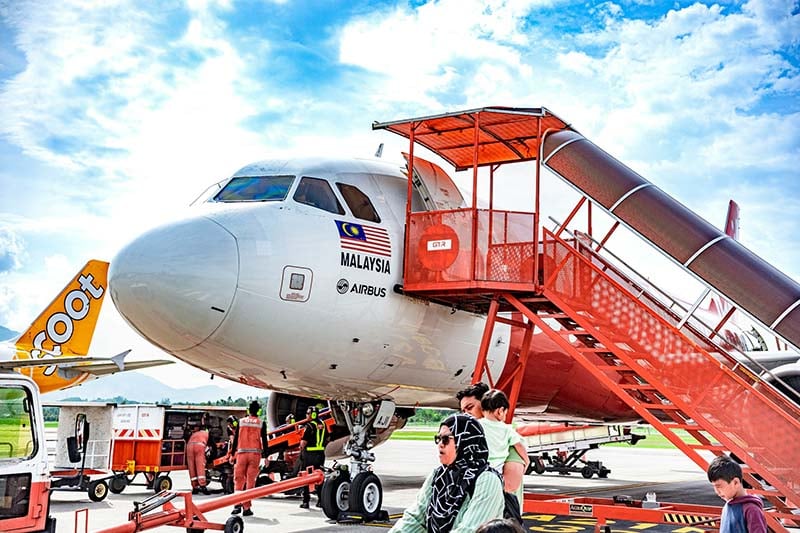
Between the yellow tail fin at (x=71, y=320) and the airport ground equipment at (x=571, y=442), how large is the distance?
43.3 ft

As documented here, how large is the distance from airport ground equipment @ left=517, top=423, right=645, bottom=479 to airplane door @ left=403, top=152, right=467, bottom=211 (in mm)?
12860

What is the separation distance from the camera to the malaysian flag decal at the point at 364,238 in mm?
9031

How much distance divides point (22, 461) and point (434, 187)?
595cm

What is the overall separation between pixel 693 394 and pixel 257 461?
224 inches

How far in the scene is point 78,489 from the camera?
13.3 metres

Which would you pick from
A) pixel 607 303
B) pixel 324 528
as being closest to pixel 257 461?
pixel 324 528

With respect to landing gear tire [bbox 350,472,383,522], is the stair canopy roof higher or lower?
higher

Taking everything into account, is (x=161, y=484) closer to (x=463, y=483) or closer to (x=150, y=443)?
(x=150, y=443)

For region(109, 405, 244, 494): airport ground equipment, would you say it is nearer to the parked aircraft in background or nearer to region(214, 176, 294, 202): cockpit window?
the parked aircraft in background

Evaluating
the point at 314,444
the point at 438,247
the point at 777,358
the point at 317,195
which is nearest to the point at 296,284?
the point at 317,195

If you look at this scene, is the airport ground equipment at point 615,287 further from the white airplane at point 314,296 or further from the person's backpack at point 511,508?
the person's backpack at point 511,508

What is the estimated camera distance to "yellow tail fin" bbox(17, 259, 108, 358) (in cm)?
2375

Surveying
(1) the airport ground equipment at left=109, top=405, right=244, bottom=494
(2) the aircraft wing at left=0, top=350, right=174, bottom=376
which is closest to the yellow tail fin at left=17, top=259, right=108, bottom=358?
(2) the aircraft wing at left=0, top=350, right=174, bottom=376

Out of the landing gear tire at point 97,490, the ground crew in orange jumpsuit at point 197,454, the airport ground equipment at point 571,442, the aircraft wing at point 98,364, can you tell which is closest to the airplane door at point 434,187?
the aircraft wing at point 98,364
